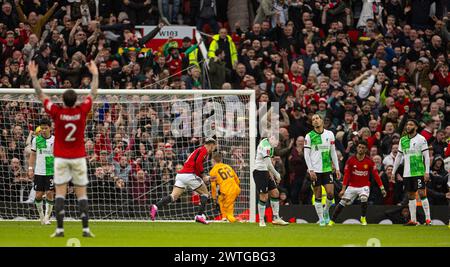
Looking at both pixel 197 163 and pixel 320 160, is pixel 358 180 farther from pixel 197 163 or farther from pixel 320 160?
pixel 197 163

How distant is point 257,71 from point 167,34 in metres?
3.50

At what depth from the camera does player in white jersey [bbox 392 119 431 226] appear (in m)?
22.2

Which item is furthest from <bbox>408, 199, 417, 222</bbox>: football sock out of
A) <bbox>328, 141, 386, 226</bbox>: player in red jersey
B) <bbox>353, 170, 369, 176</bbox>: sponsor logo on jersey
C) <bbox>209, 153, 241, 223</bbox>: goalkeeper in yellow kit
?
<bbox>209, 153, 241, 223</bbox>: goalkeeper in yellow kit

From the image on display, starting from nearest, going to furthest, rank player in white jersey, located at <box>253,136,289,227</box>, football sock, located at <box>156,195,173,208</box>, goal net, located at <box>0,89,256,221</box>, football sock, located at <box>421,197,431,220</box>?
player in white jersey, located at <box>253,136,289,227</box>
football sock, located at <box>156,195,173,208</box>
football sock, located at <box>421,197,431,220</box>
goal net, located at <box>0,89,256,221</box>

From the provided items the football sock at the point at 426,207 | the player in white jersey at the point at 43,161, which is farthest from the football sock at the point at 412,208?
the player in white jersey at the point at 43,161

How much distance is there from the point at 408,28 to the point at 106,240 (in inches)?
638

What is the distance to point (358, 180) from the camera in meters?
22.3

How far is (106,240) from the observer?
1633cm

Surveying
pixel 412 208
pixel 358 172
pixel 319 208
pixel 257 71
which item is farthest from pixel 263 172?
pixel 257 71

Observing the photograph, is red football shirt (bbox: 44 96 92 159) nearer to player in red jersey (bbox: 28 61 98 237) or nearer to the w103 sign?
player in red jersey (bbox: 28 61 98 237)

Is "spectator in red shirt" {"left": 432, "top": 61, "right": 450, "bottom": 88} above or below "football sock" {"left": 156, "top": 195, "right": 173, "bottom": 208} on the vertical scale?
above

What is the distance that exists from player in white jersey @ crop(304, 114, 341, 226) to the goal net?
6.64 ft

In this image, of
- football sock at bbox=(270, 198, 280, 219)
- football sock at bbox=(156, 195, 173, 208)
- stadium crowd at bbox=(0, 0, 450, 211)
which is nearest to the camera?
football sock at bbox=(270, 198, 280, 219)

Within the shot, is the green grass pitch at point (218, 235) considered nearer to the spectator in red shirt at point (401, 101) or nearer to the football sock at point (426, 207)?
the football sock at point (426, 207)
